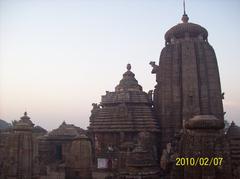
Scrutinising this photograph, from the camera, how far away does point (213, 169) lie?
7.36m

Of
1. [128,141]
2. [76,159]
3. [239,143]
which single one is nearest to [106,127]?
[128,141]

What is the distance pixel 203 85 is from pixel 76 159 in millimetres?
12674

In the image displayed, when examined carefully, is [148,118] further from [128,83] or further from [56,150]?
[56,150]

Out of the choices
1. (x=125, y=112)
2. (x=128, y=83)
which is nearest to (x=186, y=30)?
(x=128, y=83)

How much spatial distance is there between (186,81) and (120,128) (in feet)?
22.7

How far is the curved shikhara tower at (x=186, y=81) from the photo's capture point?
24953mm

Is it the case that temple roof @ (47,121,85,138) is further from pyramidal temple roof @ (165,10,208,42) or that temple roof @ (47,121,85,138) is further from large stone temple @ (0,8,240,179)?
pyramidal temple roof @ (165,10,208,42)

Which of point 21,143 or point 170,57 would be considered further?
point 170,57

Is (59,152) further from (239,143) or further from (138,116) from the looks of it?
(239,143)

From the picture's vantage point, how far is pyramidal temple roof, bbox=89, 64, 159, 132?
2559 cm
